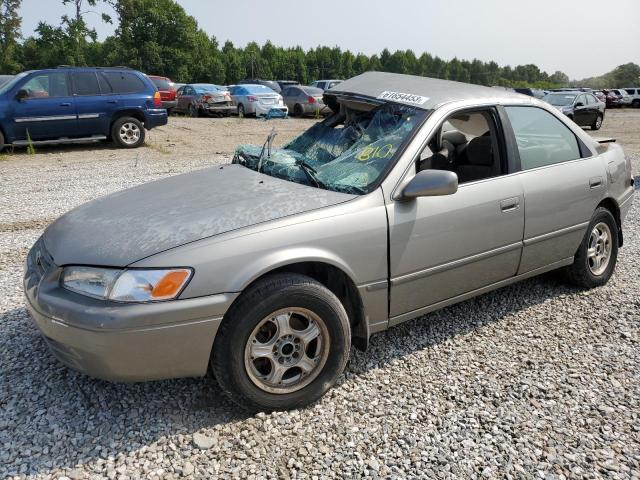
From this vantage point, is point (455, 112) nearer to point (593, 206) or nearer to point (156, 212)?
point (593, 206)

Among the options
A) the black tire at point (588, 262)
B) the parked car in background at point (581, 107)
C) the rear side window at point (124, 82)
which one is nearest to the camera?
the black tire at point (588, 262)

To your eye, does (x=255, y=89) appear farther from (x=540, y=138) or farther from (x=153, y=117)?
(x=540, y=138)

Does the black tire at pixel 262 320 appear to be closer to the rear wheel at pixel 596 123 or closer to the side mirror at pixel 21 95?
the side mirror at pixel 21 95

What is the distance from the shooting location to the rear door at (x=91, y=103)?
11562 mm

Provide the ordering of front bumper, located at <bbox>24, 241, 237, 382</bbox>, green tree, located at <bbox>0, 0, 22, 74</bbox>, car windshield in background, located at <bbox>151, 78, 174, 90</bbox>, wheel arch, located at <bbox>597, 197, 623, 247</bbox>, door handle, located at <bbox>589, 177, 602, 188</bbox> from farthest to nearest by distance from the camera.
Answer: green tree, located at <bbox>0, 0, 22, 74</bbox>, car windshield in background, located at <bbox>151, 78, 174, 90</bbox>, wheel arch, located at <bbox>597, 197, 623, 247</bbox>, door handle, located at <bbox>589, 177, 602, 188</bbox>, front bumper, located at <bbox>24, 241, 237, 382</bbox>

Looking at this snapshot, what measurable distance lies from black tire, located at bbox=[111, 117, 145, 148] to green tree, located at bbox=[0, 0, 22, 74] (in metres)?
48.8

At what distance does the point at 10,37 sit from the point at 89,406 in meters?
67.7

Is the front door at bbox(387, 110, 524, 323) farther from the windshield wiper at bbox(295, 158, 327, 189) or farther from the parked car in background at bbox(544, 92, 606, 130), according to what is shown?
the parked car in background at bbox(544, 92, 606, 130)

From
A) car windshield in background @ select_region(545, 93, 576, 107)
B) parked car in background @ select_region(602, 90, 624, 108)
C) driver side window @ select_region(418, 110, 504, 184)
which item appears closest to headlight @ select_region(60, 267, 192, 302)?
driver side window @ select_region(418, 110, 504, 184)

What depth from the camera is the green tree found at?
5279 centimetres

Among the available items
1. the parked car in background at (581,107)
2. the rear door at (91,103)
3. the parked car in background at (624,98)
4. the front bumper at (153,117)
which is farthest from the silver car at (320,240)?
the parked car in background at (624,98)

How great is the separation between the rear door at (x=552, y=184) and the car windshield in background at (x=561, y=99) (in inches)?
692

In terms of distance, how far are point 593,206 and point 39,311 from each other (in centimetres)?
374

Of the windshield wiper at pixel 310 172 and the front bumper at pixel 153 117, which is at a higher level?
the front bumper at pixel 153 117
